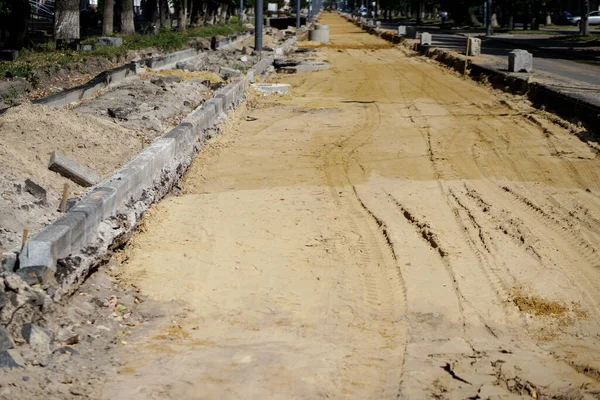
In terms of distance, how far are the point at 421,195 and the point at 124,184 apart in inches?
129

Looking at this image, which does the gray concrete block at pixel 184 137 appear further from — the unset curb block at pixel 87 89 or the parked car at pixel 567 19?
the parked car at pixel 567 19

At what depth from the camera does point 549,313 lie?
6055mm

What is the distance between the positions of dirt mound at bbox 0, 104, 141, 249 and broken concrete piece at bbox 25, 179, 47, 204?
16 millimetres

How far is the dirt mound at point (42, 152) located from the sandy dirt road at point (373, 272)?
836 millimetres

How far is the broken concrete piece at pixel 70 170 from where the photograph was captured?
27.1 ft

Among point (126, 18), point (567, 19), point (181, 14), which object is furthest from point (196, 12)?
point (567, 19)

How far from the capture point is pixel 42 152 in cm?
864

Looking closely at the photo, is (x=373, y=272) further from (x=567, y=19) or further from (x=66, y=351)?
(x=567, y=19)

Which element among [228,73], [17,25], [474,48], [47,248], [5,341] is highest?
[17,25]

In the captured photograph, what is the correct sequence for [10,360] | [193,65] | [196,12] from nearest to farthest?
[10,360], [193,65], [196,12]

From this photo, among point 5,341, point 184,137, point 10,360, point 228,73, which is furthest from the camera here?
point 228,73

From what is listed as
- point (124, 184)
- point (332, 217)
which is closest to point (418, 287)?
point (332, 217)

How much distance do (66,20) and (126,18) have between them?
8.04m

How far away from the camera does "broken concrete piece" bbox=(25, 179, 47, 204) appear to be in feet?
24.3
